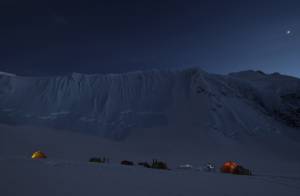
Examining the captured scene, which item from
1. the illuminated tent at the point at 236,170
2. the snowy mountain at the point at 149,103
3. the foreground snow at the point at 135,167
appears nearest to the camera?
the foreground snow at the point at 135,167

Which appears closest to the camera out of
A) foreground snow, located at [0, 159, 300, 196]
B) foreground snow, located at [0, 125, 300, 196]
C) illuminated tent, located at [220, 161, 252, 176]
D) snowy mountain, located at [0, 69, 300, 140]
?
foreground snow, located at [0, 159, 300, 196]

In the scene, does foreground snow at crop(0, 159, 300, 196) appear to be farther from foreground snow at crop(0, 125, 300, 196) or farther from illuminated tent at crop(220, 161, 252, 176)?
illuminated tent at crop(220, 161, 252, 176)

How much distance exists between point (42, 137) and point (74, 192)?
2303 centimetres

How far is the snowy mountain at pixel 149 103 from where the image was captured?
3419 cm

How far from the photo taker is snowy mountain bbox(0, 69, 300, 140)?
34.2 m

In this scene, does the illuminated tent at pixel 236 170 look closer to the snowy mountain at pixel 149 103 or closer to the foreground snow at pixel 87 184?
the foreground snow at pixel 87 184

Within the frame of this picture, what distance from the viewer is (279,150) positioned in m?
31.3

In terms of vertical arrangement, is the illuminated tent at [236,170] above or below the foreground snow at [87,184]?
below

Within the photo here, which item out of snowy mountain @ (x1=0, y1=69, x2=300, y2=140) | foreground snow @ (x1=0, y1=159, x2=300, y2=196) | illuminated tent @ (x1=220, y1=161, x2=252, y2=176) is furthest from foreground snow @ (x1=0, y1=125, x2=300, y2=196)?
snowy mountain @ (x1=0, y1=69, x2=300, y2=140)

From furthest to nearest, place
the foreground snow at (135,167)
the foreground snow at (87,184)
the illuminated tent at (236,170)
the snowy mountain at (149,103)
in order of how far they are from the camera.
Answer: the snowy mountain at (149,103) → the illuminated tent at (236,170) → the foreground snow at (135,167) → the foreground snow at (87,184)

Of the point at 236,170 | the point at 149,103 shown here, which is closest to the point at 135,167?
the point at 236,170

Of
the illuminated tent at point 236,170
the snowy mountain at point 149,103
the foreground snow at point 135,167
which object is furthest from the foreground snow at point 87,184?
the snowy mountain at point 149,103

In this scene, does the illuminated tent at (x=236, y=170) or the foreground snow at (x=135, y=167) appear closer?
the foreground snow at (x=135, y=167)

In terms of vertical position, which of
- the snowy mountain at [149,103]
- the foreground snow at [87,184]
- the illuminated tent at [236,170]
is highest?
the snowy mountain at [149,103]
